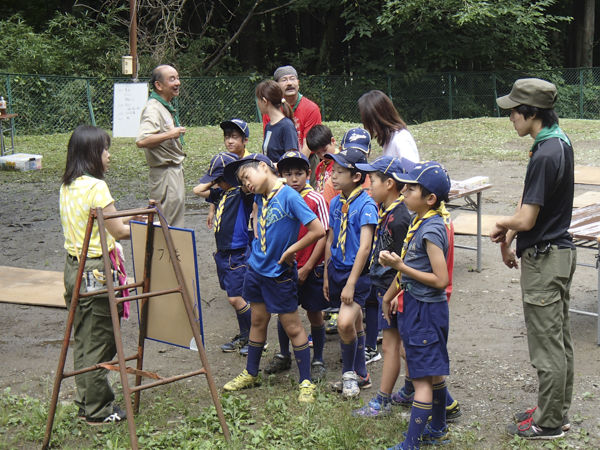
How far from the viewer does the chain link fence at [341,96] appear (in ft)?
65.2

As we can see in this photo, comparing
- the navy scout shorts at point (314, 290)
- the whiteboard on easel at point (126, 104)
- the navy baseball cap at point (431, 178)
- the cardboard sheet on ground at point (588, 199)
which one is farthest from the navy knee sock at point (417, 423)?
the whiteboard on easel at point (126, 104)

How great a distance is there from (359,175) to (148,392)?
2.09 metres

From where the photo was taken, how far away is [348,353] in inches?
167

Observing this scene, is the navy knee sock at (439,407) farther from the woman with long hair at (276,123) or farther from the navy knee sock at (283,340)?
the woman with long hair at (276,123)

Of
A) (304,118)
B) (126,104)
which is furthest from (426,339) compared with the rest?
(126,104)

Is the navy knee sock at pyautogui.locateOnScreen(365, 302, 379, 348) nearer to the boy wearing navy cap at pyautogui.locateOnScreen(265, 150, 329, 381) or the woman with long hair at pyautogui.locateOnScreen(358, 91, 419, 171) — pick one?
the boy wearing navy cap at pyautogui.locateOnScreen(265, 150, 329, 381)

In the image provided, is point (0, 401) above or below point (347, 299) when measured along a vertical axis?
below

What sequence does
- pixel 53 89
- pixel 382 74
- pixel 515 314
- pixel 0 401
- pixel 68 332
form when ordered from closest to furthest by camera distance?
pixel 68 332
pixel 0 401
pixel 515 314
pixel 53 89
pixel 382 74

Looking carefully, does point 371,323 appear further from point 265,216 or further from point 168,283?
point 168,283

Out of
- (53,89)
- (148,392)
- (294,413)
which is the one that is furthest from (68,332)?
(53,89)

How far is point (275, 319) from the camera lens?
5.88 m

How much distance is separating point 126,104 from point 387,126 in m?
9.95

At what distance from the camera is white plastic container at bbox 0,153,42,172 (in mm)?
13414

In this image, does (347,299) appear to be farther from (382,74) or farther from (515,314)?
(382,74)
